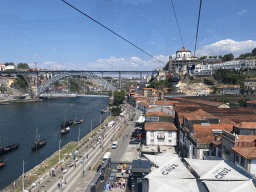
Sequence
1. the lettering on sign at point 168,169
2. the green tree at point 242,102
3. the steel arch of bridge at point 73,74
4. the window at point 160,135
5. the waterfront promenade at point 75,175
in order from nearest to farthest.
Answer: the lettering on sign at point 168,169 < the waterfront promenade at point 75,175 < the window at point 160,135 < the green tree at point 242,102 < the steel arch of bridge at point 73,74

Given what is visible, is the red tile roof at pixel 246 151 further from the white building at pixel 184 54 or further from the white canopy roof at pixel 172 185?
the white building at pixel 184 54

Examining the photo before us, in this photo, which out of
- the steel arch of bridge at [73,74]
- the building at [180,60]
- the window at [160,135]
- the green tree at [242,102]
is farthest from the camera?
the steel arch of bridge at [73,74]

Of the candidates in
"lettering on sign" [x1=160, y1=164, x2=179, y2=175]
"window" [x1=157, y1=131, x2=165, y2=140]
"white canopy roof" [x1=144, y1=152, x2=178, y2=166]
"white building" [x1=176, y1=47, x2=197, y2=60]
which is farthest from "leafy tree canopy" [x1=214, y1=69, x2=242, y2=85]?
"lettering on sign" [x1=160, y1=164, x2=179, y2=175]

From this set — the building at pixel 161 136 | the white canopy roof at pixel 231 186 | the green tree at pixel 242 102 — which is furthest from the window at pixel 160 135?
the green tree at pixel 242 102

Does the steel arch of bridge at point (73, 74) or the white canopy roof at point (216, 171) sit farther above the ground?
the steel arch of bridge at point (73, 74)

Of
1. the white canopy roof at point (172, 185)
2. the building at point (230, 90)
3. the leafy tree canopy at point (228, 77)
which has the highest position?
the leafy tree canopy at point (228, 77)

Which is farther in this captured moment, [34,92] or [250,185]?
[34,92]

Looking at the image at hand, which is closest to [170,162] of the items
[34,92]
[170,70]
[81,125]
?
[81,125]

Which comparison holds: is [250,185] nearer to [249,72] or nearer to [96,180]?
[96,180]
